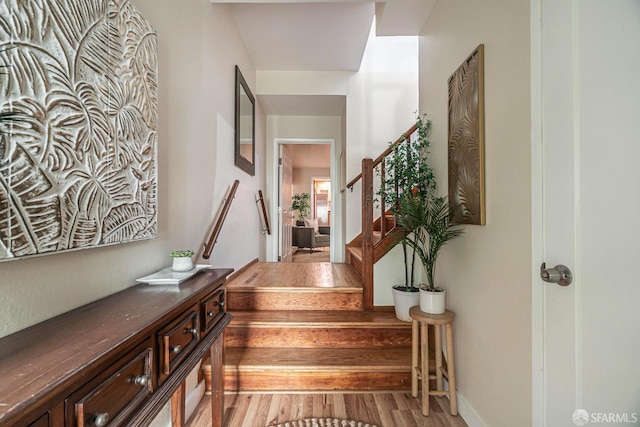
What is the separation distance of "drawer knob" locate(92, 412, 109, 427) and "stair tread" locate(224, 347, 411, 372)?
1.34 metres

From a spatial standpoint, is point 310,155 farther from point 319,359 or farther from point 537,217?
point 537,217

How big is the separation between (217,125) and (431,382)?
254cm

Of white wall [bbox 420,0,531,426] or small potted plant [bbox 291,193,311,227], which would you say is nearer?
white wall [bbox 420,0,531,426]

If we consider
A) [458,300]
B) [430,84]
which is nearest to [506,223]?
[458,300]

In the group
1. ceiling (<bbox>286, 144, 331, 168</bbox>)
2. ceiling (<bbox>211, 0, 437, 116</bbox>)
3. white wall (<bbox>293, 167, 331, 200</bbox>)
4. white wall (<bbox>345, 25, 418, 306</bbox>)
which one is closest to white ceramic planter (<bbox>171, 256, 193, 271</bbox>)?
ceiling (<bbox>211, 0, 437, 116</bbox>)

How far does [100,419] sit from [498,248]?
1552 mm

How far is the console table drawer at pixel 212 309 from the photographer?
1125 mm

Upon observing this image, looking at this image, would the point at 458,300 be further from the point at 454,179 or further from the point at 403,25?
the point at 403,25

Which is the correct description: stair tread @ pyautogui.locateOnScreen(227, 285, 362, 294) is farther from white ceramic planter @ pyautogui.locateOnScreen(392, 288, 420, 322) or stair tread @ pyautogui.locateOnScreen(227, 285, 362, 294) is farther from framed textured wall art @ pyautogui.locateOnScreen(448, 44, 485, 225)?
framed textured wall art @ pyautogui.locateOnScreen(448, 44, 485, 225)

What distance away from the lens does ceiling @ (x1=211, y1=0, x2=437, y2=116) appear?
216 cm

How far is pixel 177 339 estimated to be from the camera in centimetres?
91

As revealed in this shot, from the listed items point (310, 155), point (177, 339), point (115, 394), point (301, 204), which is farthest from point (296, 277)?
point (301, 204)

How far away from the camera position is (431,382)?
6.08ft

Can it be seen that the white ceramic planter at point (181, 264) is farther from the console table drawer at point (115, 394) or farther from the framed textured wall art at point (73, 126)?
the console table drawer at point (115, 394)
